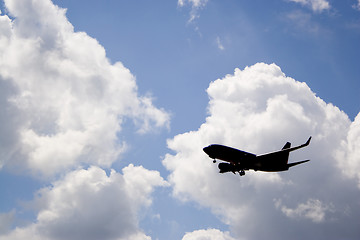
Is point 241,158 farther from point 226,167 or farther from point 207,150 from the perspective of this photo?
point 207,150

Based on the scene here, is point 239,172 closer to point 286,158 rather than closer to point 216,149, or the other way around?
point 216,149

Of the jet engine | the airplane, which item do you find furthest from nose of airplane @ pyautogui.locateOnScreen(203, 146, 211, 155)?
the jet engine

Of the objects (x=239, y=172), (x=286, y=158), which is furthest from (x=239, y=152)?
(x=286, y=158)

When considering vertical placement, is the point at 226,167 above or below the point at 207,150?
below

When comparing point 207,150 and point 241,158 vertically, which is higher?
point 207,150

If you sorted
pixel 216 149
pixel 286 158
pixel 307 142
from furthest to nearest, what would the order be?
1. pixel 286 158
2. pixel 216 149
3. pixel 307 142

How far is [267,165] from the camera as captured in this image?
6116 centimetres

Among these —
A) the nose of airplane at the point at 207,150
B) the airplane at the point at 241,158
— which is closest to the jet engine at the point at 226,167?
the airplane at the point at 241,158

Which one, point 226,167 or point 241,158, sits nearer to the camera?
point 241,158

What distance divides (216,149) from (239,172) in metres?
7.12

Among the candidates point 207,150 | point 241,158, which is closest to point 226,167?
point 241,158

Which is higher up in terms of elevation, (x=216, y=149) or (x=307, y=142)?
(x=216, y=149)

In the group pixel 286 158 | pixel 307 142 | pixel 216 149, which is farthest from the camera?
pixel 286 158

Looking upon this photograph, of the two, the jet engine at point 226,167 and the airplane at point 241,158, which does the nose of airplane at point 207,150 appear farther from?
the jet engine at point 226,167
